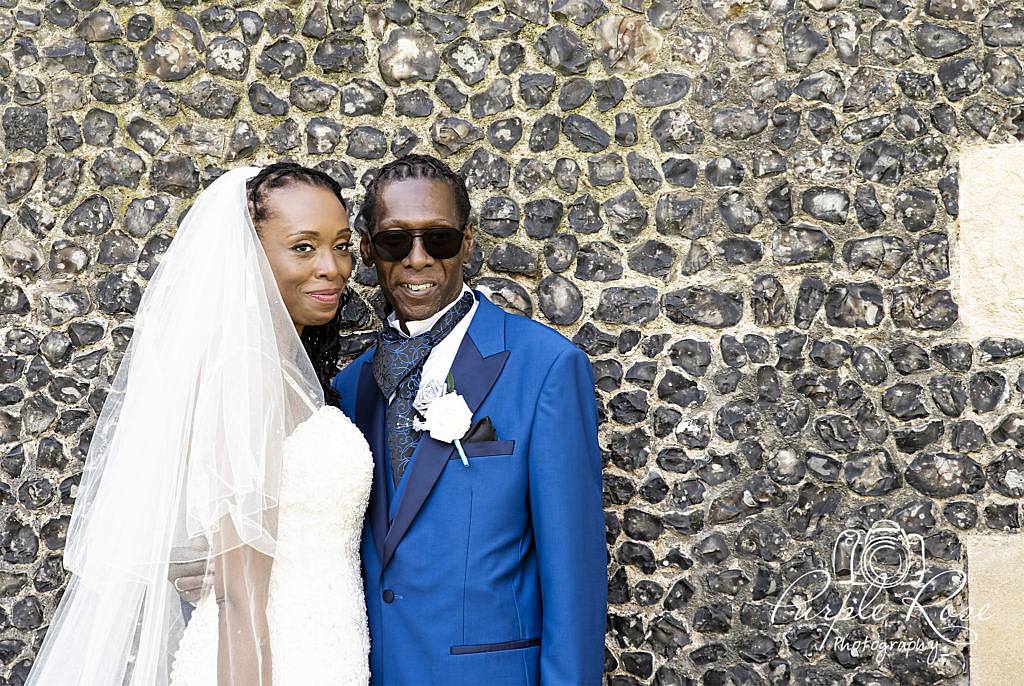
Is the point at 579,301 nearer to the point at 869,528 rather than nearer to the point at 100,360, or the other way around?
the point at 869,528

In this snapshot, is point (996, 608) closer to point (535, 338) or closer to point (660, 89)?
point (535, 338)

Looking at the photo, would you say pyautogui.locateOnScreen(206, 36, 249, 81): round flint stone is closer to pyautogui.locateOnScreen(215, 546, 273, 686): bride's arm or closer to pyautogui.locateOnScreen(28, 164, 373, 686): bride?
pyautogui.locateOnScreen(28, 164, 373, 686): bride

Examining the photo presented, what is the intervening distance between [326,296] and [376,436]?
0.37m

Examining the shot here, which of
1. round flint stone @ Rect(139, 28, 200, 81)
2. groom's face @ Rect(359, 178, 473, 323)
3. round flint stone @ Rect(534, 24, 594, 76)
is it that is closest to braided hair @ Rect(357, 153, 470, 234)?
groom's face @ Rect(359, 178, 473, 323)

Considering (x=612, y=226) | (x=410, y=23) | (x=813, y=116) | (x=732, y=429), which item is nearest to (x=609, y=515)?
(x=732, y=429)

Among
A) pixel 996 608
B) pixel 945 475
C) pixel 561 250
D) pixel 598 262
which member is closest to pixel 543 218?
pixel 561 250

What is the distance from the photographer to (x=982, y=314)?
2895 millimetres

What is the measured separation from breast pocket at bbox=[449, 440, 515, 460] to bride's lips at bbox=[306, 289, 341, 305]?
48 cm

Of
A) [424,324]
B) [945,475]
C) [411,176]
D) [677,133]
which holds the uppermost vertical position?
[677,133]

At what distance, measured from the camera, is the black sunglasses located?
2438 mm

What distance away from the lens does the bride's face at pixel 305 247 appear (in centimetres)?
232

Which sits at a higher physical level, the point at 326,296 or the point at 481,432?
the point at 326,296

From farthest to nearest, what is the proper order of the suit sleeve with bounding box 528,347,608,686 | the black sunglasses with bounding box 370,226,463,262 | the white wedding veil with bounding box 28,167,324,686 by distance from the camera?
1. the black sunglasses with bounding box 370,226,463,262
2. the suit sleeve with bounding box 528,347,608,686
3. the white wedding veil with bounding box 28,167,324,686

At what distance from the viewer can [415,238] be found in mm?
2441
